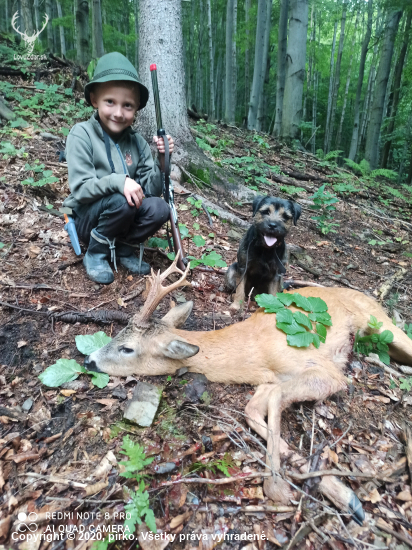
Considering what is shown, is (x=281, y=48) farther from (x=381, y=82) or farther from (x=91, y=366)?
(x=91, y=366)

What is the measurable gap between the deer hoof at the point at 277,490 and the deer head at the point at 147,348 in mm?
1129

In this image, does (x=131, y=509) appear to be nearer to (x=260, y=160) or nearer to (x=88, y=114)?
(x=88, y=114)

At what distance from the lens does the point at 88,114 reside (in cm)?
814

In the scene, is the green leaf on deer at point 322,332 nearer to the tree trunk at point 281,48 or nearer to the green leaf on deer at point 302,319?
the green leaf on deer at point 302,319

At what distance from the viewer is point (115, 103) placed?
3736 millimetres

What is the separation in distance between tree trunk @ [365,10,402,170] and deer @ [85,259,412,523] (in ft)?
50.2

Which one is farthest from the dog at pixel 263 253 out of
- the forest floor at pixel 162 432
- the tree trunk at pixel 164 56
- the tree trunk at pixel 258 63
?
the tree trunk at pixel 258 63

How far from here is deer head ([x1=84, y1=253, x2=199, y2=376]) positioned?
3.01 metres

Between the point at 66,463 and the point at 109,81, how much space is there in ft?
11.8

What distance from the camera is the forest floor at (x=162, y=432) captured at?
199cm

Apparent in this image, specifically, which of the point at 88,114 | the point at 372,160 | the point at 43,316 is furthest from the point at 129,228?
the point at 372,160

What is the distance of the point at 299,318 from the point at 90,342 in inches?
77.6

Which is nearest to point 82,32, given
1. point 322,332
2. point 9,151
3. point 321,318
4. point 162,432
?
point 9,151

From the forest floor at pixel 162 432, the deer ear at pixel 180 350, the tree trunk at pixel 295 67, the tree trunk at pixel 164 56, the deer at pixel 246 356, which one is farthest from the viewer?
the tree trunk at pixel 295 67
